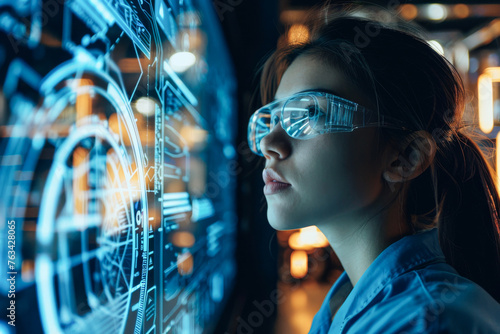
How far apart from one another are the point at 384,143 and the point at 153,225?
0.55 meters

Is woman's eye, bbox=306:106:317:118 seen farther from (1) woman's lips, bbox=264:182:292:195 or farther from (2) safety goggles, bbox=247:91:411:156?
(1) woman's lips, bbox=264:182:292:195

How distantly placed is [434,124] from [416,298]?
1.46 ft

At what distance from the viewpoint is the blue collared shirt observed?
1.88 feet

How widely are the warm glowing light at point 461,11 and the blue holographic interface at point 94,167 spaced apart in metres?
3.46

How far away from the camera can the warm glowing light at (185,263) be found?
3.64 feet

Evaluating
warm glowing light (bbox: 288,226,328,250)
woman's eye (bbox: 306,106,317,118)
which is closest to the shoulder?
woman's eye (bbox: 306,106,317,118)

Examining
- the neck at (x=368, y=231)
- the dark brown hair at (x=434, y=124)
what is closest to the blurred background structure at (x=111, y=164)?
the dark brown hair at (x=434, y=124)

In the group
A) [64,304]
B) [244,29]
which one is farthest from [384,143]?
[244,29]

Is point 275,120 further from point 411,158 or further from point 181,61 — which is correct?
point 181,61

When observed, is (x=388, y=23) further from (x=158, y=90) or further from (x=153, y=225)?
(x=153, y=225)

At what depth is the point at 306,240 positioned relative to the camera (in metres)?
4.34

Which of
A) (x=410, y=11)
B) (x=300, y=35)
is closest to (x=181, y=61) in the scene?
(x=300, y=35)

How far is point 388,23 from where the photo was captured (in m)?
1.01

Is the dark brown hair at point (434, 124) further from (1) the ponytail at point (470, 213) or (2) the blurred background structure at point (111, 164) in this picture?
(2) the blurred background structure at point (111, 164)
